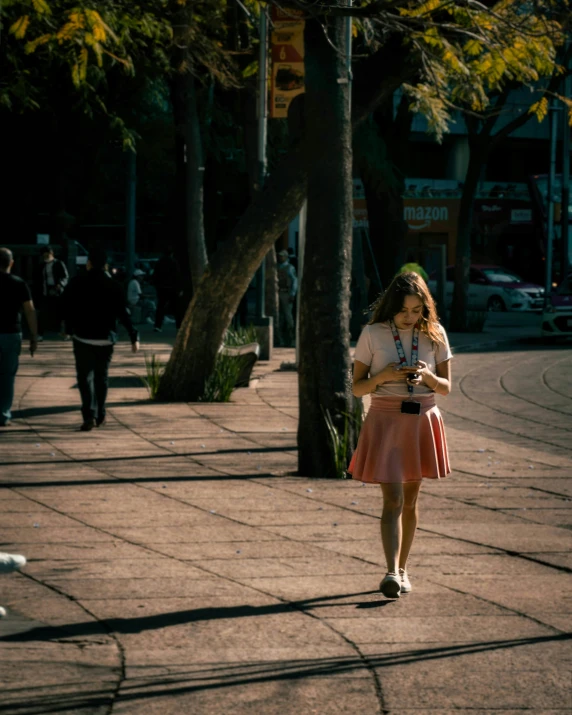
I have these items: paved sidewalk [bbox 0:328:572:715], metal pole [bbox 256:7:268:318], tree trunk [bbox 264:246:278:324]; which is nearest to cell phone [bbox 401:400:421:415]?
paved sidewalk [bbox 0:328:572:715]

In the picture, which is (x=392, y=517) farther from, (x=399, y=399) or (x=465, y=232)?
(x=465, y=232)

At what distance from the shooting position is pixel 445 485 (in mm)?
10070

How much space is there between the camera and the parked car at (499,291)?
44.0 meters

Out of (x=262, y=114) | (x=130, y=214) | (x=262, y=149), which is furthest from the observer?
(x=130, y=214)

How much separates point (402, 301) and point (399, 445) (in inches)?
26.7

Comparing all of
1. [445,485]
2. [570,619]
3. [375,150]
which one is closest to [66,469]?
[445,485]

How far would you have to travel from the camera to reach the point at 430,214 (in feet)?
159

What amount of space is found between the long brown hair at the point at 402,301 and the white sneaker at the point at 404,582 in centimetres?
112

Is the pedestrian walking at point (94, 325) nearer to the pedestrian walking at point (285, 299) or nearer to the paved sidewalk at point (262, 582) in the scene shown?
the paved sidewalk at point (262, 582)

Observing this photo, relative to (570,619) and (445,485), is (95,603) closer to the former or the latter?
(570,619)

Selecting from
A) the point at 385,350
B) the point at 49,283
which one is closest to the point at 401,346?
the point at 385,350

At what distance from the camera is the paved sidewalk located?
5.05 metres

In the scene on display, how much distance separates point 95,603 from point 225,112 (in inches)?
890

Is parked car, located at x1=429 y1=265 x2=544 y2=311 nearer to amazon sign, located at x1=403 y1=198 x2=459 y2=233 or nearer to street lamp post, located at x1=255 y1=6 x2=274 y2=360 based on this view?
amazon sign, located at x1=403 y1=198 x2=459 y2=233
